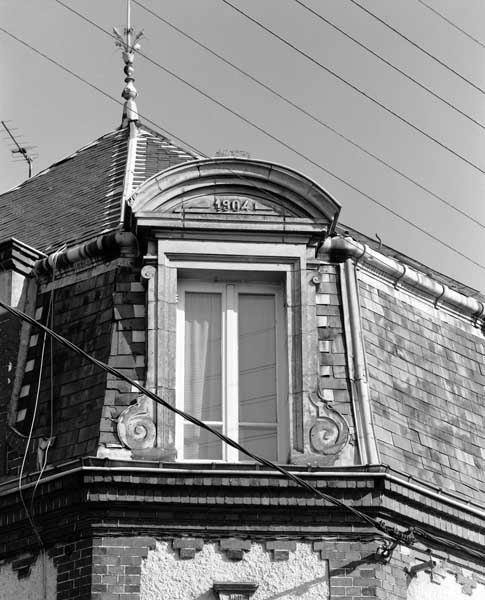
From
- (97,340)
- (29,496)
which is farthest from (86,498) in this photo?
(97,340)

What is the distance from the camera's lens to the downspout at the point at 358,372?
734 inches

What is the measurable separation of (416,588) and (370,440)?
1693 millimetres

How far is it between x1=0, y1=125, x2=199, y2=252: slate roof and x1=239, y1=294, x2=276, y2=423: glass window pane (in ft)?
8.17

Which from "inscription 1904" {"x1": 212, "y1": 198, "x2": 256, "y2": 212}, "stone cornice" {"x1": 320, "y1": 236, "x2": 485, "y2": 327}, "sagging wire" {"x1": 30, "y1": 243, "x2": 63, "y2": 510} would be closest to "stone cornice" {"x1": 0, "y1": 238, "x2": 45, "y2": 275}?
"sagging wire" {"x1": 30, "y1": 243, "x2": 63, "y2": 510}

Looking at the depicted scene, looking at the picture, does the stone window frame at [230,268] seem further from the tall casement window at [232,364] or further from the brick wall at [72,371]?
the brick wall at [72,371]

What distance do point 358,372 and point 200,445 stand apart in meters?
2.04

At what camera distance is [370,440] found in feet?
61.3

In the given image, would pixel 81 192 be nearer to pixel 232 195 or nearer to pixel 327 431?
pixel 232 195

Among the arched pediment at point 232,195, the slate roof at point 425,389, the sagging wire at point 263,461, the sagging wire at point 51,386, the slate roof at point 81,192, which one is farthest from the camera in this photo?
the slate roof at point 81,192

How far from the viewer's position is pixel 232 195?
65.2ft

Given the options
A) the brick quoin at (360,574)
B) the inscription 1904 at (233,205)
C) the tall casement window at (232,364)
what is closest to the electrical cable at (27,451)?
the tall casement window at (232,364)

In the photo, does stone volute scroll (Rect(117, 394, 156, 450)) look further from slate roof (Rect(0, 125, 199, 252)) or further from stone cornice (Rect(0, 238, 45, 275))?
slate roof (Rect(0, 125, 199, 252))

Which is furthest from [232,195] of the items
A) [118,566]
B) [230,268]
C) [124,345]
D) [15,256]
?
[118,566]

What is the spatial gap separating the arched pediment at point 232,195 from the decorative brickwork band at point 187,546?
3787 mm
